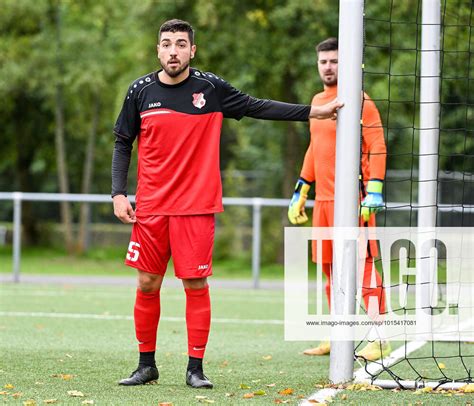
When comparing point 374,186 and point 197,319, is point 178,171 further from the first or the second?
point 374,186

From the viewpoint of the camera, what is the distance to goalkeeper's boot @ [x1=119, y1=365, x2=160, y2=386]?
641 cm

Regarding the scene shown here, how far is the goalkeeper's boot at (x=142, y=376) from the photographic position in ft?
21.0

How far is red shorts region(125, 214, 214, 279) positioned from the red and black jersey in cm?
6

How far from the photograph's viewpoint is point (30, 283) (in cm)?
1633

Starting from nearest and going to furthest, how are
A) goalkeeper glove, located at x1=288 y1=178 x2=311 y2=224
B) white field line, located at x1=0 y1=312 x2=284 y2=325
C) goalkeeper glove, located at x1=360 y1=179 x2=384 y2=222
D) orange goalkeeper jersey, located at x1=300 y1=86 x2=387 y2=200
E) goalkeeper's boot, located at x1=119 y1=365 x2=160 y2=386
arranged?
goalkeeper's boot, located at x1=119 y1=365 x2=160 y2=386 < goalkeeper glove, located at x1=360 y1=179 x2=384 y2=222 < orange goalkeeper jersey, located at x1=300 y1=86 x2=387 y2=200 < goalkeeper glove, located at x1=288 y1=178 x2=311 y2=224 < white field line, located at x1=0 y1=312 x2=284 y2=325

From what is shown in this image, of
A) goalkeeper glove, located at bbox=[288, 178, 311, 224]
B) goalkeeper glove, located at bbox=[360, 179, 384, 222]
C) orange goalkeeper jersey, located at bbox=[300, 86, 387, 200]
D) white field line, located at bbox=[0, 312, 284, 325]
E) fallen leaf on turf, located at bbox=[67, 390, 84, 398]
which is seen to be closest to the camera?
fallen leaf on turf, located at bbox=[67, 390, 84, 398]

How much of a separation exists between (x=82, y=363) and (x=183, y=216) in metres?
1.66

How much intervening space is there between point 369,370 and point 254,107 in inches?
81.1

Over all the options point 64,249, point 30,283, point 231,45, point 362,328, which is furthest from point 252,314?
point 64,249

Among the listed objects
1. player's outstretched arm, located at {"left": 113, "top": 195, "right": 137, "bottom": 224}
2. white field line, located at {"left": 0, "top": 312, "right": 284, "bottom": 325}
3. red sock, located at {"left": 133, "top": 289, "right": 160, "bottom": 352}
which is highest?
player's outstretched arm, located at {"left": 113, "top": 195, "right": 137, "bottom": 224}

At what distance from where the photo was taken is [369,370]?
731 cm

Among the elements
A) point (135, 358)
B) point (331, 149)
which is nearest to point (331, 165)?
point (331, 149)

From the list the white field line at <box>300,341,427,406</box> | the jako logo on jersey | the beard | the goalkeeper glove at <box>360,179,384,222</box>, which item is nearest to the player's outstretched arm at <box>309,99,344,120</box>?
the jako logo on jersey

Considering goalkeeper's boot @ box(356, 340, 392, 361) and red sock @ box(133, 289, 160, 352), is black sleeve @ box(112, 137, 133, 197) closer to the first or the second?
red sock @ box(133, 289, 160, 352)
